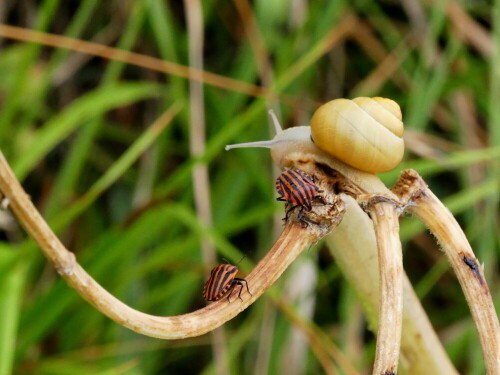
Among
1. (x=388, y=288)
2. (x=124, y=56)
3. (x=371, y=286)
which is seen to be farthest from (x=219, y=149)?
(x=388, y=288)

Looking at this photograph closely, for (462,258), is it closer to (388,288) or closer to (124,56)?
(388,288)

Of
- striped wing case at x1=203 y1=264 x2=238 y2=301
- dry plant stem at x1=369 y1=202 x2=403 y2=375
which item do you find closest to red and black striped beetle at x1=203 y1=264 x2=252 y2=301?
striped wing case at x1=203 y1=264 x2=238 y2=301

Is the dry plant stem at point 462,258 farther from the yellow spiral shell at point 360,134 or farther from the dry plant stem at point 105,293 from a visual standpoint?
the dry plant stem at point 105,293

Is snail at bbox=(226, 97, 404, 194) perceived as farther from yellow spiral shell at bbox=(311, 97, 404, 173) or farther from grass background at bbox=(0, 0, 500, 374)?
grass background at bbox=(0, 0, 500, 374)

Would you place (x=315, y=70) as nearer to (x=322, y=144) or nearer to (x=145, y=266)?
(x=145, y=266)

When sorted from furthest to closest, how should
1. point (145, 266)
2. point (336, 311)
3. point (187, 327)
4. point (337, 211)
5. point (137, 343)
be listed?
point (336, 311) < point (137, 343) < point (145, 266) < point (337, 211) < point (187, 327)

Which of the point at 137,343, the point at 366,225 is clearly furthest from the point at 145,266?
the point at 366,225
